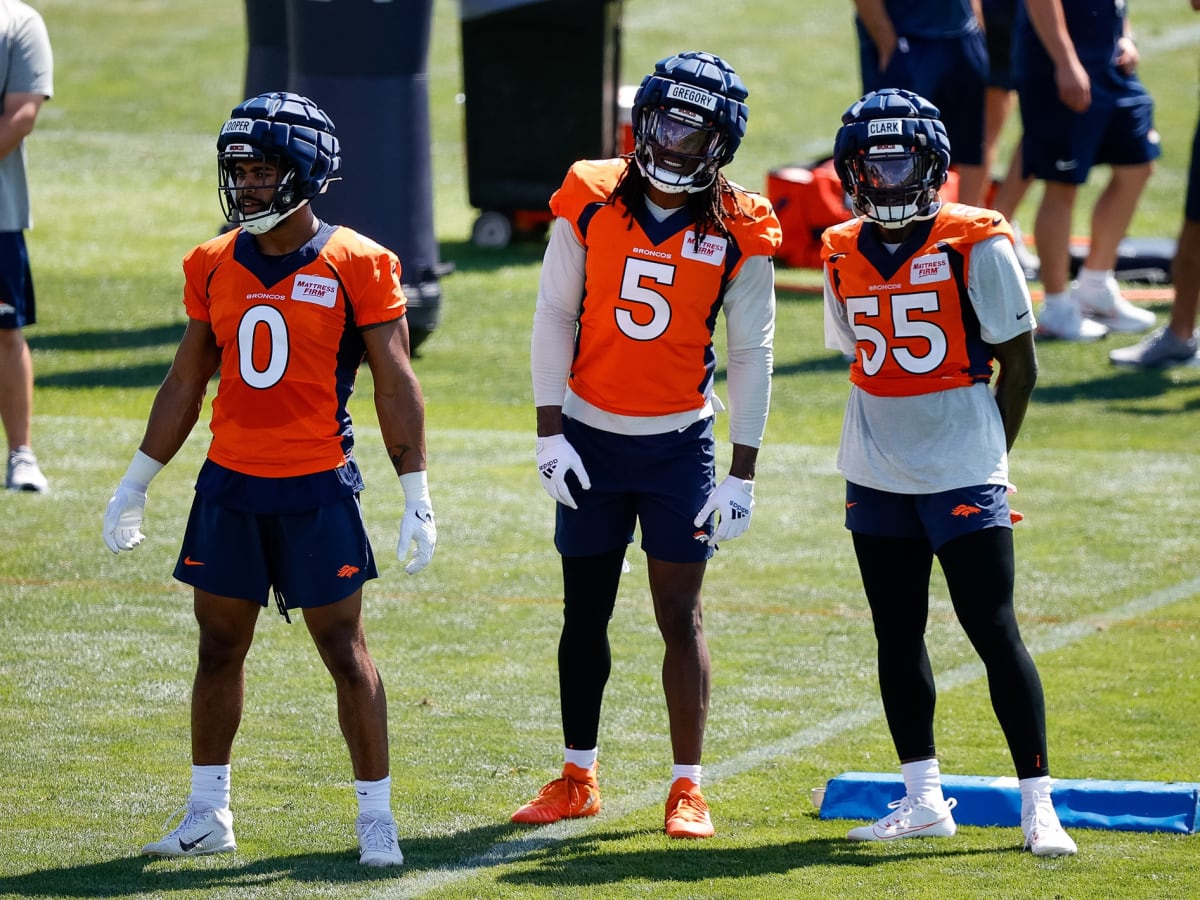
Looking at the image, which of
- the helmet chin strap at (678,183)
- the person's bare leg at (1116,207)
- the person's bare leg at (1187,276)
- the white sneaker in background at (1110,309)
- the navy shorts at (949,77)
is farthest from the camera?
the white sneaker in background at (1110,309)

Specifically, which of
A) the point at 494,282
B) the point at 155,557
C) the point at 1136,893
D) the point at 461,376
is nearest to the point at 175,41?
the point at 494,282

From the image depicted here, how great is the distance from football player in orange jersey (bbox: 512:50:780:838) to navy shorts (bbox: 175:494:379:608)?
1.98ft

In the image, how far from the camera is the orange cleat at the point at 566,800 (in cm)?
503

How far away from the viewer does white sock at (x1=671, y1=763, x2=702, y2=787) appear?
5.01 meters

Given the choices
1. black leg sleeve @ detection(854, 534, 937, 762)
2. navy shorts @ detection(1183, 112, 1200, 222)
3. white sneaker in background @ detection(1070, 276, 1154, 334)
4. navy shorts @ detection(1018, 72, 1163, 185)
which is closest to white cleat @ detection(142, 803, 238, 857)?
black leg sleeve @ detection(854, 534, 937, 762)

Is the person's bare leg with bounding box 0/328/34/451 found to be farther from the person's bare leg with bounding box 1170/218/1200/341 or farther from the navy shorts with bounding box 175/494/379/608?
the person's bare leg with bounding box 1170/218/1200/341

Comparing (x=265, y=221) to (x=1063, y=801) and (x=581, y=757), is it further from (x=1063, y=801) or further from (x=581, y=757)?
(x=1063, y=801)

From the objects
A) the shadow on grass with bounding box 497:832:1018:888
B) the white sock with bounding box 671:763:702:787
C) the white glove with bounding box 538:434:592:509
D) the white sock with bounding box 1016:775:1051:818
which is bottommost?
the shadow on grass with bounding box 497:832:1018:888

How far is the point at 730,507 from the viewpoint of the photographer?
4934 millimetres

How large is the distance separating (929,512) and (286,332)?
5.39 feet

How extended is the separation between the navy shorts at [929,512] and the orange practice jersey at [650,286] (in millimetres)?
510

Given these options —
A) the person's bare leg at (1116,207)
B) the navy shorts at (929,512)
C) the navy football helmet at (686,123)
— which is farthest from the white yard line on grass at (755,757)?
the person's bare leg at (1116,207)

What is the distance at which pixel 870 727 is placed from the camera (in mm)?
5848

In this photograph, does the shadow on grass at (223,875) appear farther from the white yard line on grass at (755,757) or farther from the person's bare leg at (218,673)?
the person's bare leg at (218,673)
